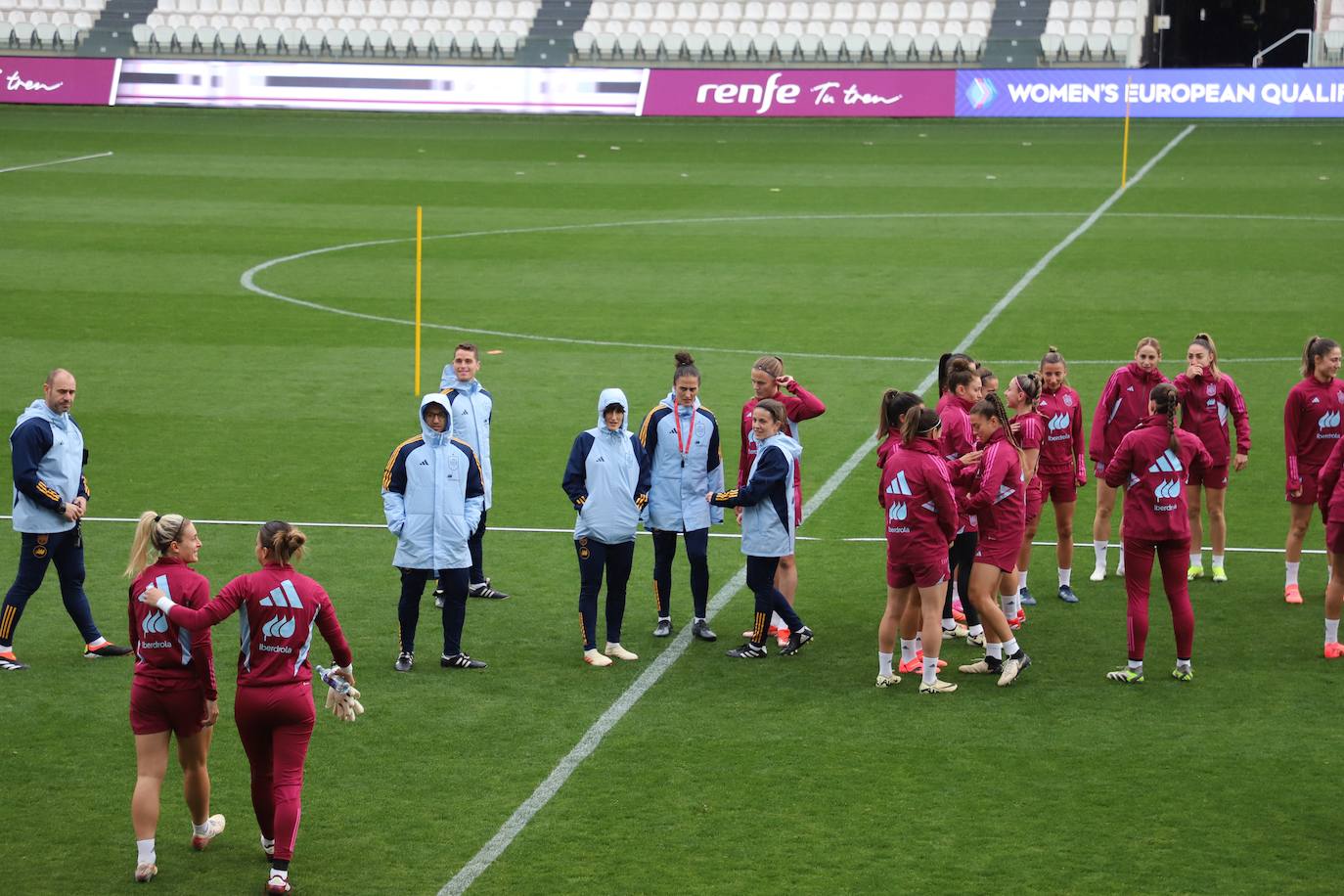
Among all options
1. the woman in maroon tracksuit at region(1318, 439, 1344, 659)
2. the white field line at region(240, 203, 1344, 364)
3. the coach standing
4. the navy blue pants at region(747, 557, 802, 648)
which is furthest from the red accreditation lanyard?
the white field line at region(240, 203, 1344, 364)

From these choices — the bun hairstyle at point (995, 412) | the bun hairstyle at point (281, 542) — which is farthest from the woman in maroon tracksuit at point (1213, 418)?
the bun hairstyle at point (281, 542)

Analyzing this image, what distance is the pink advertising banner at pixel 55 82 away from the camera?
156 feet

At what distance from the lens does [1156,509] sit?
10.9 meters

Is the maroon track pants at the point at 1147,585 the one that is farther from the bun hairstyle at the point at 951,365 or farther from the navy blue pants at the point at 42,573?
the navy blue pants at the point at 42,573

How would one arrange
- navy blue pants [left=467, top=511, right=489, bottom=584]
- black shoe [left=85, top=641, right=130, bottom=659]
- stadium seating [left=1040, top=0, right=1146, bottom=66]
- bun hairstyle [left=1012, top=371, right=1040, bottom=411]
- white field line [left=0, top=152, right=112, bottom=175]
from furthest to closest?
stadium seating [left=1040, top=0, right=1146, bottom=66]
white field line [left=0, top=152, right=112, bottom=175]
navy blue pants [left=467, top=511, right=489, bottom=584]
bun hairstyle [left=1012, top=371, right=1040, bottom=411]
black shoe [left=85, top=641, right=130, bottom=659]

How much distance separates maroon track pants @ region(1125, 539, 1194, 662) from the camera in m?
10.9

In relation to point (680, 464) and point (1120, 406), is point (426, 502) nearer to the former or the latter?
point (680, 464)

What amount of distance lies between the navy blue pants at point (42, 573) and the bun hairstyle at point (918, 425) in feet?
18.2

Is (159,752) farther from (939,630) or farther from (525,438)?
(525,438)

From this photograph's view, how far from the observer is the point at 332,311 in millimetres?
24312

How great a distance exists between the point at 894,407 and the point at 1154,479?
5.55 ft

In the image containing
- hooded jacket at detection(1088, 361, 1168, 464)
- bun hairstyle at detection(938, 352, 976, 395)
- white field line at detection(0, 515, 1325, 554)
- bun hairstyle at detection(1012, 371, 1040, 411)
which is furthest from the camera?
white field line at detection(0, 515, 1325, 554)

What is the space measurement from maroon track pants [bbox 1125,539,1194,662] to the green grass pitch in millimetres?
350

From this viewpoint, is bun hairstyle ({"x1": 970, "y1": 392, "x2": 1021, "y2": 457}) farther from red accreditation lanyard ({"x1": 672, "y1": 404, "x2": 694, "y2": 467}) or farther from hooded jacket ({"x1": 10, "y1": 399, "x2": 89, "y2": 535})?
hooded jacket ({"x1": 10, "y1": 399, "x2": 89, "y2": 535})
